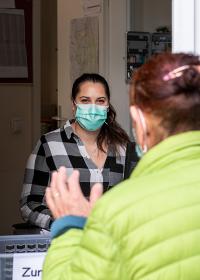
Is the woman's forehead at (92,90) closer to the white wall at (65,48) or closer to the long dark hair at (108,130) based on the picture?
the long dark hair at (108,130)

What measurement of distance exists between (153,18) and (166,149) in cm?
282

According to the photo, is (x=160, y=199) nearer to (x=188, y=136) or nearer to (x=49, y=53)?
(x=188, y=136)

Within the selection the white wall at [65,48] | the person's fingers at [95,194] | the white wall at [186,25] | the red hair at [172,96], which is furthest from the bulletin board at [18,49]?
the red hair at [172,96]

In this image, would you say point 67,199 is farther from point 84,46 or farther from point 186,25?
point 84,46

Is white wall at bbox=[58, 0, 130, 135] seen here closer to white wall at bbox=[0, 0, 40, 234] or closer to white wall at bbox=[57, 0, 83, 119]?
white wall at bbox=[57, 0, 83, 119]

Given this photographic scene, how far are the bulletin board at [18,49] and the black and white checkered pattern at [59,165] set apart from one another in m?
1.86

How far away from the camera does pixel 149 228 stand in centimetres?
110

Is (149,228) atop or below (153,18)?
below

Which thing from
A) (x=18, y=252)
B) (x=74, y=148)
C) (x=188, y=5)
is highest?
(x=188, y=5)

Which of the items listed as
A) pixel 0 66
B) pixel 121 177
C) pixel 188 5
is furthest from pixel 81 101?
pixel 0 66

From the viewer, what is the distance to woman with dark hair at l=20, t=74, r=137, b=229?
8.31 ft

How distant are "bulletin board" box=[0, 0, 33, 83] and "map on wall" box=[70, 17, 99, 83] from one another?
0.39 metres

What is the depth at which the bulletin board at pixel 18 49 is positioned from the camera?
4.33 meters

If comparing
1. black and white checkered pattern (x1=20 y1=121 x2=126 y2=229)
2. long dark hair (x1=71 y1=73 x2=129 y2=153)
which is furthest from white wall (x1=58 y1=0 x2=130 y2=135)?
black and white checkered pattern (x1=20 y1=121 x2=126 y2=229)
